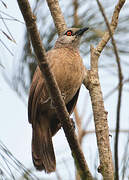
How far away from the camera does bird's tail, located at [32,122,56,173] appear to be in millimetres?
3535

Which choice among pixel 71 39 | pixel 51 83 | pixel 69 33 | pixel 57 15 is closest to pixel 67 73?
pixel 57 15

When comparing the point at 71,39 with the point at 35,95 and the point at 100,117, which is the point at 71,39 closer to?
the point at 35,95

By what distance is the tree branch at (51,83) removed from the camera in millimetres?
2139

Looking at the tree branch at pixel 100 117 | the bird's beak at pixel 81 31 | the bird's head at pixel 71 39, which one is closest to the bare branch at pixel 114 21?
the tree branch at pixel 100 117

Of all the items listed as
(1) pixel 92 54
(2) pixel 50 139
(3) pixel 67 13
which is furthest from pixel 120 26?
(2) pixel 50 139

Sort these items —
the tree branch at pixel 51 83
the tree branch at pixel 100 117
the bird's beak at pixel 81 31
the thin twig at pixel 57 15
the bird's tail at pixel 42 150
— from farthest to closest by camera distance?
the bird's beak at pixel 81 31
the thin twig at pixel 57 15
the bird's tail at pixel 42 150
the tree branch at pixel 100 117
the tree branch at pixel 51 83

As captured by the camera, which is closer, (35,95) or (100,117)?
(100,117)

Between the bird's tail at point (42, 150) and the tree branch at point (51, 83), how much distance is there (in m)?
0.89

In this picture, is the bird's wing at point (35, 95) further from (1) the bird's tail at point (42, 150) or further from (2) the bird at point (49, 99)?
(1) the bird's tail at point (42, 150)

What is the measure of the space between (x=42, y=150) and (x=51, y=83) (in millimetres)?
1408

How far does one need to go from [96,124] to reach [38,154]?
3.33 feet

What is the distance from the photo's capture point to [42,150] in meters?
3.73

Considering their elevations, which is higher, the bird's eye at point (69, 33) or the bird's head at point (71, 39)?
the bird's eye at point (69, 33)

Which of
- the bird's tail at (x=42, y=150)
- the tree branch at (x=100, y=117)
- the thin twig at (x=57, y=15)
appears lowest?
the bird's tail at (x=42, y=150)
